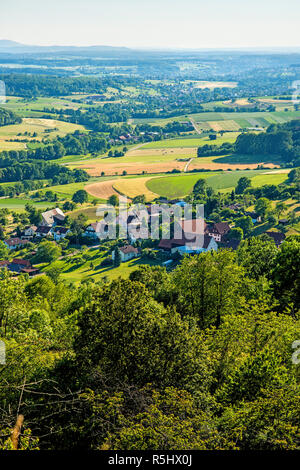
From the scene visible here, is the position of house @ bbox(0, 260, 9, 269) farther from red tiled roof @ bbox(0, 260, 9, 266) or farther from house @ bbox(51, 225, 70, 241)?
house @ bbox(51, 225, 70, 241)

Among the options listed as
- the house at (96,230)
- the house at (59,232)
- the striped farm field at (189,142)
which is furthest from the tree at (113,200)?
the striped farm field at (189,142)

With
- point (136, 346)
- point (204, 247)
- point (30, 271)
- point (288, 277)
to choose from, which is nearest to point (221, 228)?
point (204, 247)

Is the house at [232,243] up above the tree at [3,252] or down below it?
above

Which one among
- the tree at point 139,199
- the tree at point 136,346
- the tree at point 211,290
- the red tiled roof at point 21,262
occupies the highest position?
the tree at point 136,346

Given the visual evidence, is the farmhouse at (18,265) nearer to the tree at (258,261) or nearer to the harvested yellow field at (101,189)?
the harvested yellow field at (101,189)

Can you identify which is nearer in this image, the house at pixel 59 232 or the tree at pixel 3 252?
the tree at pixel 3 252

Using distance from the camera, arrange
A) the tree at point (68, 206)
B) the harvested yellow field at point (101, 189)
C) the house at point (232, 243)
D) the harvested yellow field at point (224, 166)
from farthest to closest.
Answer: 1. the harvested yellow field at point (224, 166)
2. the harvested yellow field at point (101, 189)
3. the tree at point (68, 206)
4. the house at point (232, 243)

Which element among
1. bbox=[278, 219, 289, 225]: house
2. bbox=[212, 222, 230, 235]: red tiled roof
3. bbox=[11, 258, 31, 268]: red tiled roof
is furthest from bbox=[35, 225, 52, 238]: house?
bbox=[278, 219, 289, 225]: house

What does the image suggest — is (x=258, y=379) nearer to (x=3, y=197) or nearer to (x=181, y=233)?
(x=181, y=233)
